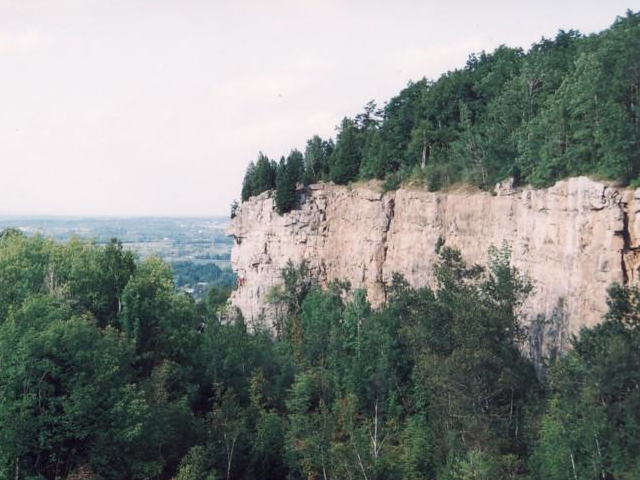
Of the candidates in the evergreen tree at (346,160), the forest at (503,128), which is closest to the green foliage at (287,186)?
the forest at (503,128)

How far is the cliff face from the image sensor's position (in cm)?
2909

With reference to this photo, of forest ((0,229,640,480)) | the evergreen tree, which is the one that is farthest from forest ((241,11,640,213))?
forest ((0,229,640,480))

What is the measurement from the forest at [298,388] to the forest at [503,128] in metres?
6.94

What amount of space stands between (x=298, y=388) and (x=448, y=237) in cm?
1446

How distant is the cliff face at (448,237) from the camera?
29.1 m

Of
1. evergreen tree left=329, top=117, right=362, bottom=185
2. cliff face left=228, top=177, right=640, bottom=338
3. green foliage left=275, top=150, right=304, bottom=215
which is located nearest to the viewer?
cliff face left=228, top=177, right=640, bottom=338

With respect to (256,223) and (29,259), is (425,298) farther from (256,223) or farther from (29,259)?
(256,223)

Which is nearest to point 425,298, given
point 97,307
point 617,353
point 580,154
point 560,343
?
point 560,343

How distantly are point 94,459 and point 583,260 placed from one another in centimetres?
2197

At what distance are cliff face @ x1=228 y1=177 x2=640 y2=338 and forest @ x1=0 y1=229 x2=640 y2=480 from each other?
2276 mm

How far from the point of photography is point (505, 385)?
94.3 ft

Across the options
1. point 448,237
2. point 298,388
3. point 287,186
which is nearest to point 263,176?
point 287,186

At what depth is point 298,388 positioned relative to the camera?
38375 mm

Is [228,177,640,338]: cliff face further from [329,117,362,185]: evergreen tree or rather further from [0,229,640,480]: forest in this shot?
[0,229,640,480]: forest
